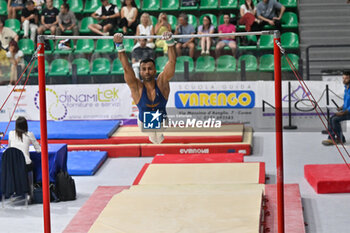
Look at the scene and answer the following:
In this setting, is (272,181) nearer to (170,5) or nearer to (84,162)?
(84,162)

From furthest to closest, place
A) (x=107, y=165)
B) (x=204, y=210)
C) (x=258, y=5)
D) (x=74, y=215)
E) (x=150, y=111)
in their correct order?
(x=258, y=5) → (x=107, y=165) → (x=74, y=215) → (x=204, y=210) → (x=150, y=111)

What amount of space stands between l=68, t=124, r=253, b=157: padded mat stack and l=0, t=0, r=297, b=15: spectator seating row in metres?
4.62

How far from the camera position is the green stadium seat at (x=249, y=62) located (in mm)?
13148

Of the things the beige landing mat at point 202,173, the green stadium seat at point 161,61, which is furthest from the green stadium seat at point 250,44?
the beige landing mat at point 202,173

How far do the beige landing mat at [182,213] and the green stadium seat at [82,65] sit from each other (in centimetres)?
563

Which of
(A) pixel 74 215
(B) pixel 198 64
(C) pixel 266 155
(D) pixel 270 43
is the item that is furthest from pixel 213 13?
(A) pixel 74 215

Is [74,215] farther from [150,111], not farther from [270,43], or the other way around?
[270,43]

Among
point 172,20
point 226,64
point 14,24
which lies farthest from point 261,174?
point 14,24

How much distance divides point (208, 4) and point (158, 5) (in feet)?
4.01

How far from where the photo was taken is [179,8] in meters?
15.9

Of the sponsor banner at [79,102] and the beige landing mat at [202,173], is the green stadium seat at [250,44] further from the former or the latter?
the beige landing mat at [202,173]

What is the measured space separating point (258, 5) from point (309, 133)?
3.34 metres

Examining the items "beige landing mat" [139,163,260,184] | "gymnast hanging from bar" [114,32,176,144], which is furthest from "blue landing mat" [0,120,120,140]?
"gymnast hanging from bar" [114,32,176,144]

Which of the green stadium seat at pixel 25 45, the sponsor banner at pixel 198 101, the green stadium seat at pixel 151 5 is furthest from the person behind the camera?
the green stadium seat at pixel 151 5
